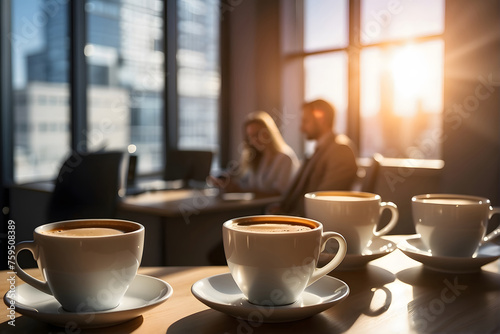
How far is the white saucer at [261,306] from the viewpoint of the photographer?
58 centimetres

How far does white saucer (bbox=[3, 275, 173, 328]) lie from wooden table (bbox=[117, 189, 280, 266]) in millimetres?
1607

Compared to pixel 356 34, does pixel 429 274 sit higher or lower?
lower

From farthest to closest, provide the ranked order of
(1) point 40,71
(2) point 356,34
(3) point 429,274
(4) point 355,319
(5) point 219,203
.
A: (2) point 356,34 < (1) point 40,71 < (5) point 219,203 < (3) point 429,274 < (4) point 355,319

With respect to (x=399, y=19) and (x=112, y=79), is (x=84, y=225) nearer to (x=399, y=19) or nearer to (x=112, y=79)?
(x=112, y=79)

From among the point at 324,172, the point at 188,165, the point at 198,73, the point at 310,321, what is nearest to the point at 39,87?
the point at 188,165

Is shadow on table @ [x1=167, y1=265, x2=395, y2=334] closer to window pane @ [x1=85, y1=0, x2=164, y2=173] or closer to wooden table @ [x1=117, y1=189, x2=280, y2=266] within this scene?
wooden table @ [x1=117, y1=189, x2=280, y2=266]

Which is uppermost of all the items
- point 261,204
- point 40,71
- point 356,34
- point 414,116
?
point 356,34

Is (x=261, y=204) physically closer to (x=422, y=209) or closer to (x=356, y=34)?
(x=422, y=209)

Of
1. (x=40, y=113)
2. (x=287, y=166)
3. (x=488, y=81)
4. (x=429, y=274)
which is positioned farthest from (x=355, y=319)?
(x=40, y=113)

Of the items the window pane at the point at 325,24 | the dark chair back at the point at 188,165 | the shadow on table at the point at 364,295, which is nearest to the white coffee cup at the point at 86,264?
the shadow on table at the point at 364,295

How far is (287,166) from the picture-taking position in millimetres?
3289

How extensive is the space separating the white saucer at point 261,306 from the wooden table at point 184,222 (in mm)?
1627

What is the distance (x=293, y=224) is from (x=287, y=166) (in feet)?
8.61

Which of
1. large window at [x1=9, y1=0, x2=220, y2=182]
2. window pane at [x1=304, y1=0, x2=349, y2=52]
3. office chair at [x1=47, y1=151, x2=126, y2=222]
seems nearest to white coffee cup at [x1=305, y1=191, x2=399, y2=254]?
office chair at [x1=47, y1=151, x2=126, y2=222]
